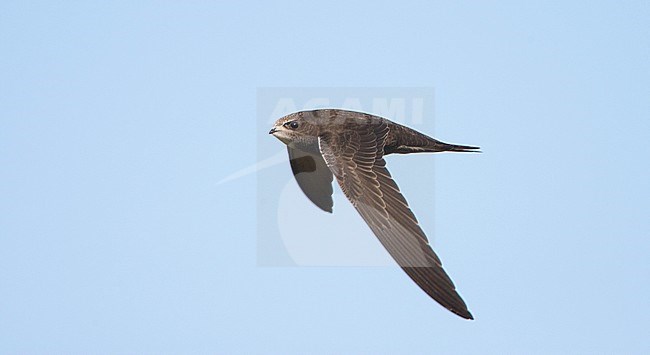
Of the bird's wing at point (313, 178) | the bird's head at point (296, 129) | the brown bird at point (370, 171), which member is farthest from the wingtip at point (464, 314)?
the bird's wing at point (313, 178)

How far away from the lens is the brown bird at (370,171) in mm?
8320

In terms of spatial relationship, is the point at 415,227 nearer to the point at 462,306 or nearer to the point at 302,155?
the point at 462,306

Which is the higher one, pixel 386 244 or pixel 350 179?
pixel 350 179

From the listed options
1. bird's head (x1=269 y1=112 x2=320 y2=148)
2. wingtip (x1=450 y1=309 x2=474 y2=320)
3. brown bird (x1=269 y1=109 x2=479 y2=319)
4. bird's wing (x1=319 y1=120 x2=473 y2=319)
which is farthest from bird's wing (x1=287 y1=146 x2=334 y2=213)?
wingtip (x1=450 y1=309 x2=474 y2=320)

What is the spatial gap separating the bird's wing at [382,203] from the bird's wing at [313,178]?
4.59ft

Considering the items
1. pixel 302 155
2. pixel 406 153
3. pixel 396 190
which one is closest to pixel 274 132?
pixel 302 155

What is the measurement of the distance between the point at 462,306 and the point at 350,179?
2143 millimetres

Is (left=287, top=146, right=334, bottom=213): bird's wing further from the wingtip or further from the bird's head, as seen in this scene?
the wingtip

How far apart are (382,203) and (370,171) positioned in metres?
0.62

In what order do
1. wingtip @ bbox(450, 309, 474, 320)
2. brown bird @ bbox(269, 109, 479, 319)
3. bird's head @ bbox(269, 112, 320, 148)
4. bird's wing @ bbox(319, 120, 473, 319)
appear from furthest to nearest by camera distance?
1. bird's head @ bbox(269, 112, 320, 148)
2. brown bird @ bbox(269, 109, 479, 319)
3. bird's wing @ bbox(319, 120, 473, 319)
4. wingtip @ bbox(450, 309, 474, 320)

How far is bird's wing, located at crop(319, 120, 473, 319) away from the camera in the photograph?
820 cm

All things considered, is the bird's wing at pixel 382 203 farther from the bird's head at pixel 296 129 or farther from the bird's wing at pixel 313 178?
the bird's wing at pixel 313 178

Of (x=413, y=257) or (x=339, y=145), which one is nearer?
(x=413, y=257)

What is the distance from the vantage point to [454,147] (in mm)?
11125
